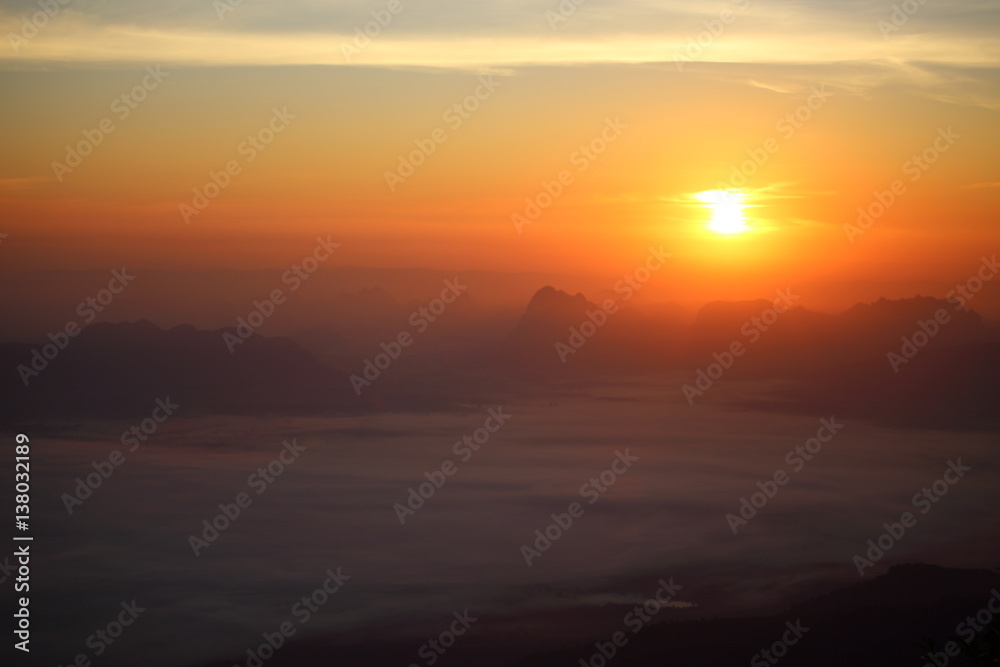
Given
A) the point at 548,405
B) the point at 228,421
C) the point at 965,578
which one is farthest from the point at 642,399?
the point at 965,578

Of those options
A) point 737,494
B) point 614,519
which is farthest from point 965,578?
point 737,494

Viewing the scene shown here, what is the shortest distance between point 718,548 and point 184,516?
150ft

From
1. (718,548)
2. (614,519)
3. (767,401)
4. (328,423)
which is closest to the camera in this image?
(718,548)

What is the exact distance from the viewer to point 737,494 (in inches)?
3413

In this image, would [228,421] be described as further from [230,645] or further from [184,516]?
[230,645]

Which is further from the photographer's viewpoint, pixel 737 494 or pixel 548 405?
pixel 548 405

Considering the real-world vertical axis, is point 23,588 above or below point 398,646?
above

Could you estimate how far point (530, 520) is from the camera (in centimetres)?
7656

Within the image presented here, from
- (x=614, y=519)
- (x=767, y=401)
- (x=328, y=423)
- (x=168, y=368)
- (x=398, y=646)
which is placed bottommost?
(x=398, y=646)

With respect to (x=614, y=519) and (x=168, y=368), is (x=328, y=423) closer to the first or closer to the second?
(x=168, y=368)

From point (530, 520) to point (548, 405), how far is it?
10445 centimetres

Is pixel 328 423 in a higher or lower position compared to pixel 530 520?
higher

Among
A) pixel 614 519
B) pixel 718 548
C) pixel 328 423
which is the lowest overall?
pixel 718 548

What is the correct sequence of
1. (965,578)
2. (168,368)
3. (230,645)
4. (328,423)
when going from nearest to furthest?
(230,645) < (965,578) < (328,423) < (168,368)
